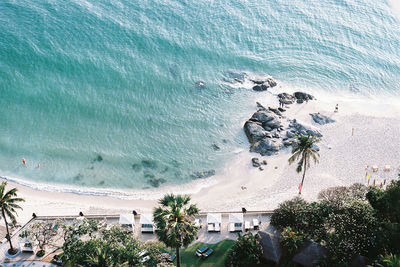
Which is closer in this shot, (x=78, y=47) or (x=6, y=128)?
(x=6, y=128)

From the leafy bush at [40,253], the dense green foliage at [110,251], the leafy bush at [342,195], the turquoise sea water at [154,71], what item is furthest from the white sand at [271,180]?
the dense green foliage at [110,251]

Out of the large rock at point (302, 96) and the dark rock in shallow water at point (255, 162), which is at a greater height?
the large rock at point (302, 96)

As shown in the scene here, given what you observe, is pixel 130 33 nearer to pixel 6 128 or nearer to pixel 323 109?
pixel 6 128

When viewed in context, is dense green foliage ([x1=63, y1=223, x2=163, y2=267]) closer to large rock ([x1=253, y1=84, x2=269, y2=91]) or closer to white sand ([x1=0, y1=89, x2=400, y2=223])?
white sand ([x1=0, y1=89, x2=400, y2=223])

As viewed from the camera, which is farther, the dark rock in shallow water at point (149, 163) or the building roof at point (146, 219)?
the dark rock in shallow water at point (149, 163)

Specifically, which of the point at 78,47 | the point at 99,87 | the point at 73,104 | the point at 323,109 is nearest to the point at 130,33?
the point at 78,47

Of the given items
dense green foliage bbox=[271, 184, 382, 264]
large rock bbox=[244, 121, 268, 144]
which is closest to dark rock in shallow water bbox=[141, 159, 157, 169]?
large rock bbox=[244, 121, 268, 144]

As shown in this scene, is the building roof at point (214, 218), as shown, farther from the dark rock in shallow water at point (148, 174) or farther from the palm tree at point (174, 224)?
the dark rock in shallow water at point (148, 174)
